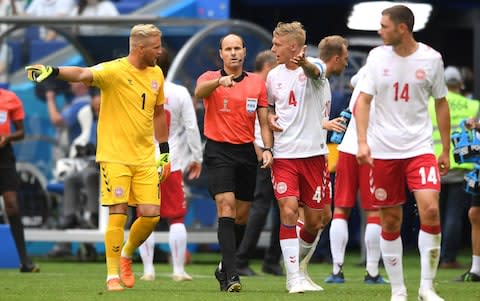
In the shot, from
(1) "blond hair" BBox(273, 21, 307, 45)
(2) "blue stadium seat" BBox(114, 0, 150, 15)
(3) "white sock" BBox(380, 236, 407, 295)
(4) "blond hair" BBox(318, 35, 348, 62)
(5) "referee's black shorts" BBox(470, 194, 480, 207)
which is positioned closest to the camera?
(3) "white sock" BBox(380, 236, 407, 295)

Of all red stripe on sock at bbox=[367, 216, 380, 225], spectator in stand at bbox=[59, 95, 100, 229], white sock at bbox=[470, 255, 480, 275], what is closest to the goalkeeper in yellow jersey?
red stripe on sock at bbox=[367, 216, 380, 225]

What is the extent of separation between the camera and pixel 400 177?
33.5 ft

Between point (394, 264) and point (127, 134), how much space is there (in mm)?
2802

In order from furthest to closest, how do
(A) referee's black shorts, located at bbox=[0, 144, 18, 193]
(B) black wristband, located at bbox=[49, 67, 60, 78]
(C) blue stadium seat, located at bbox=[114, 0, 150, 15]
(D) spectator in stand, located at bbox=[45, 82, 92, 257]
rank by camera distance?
(C) blue stadium seat, located at bbox=[114, 0, 150, 15], (D) spectator in stand, located at bbox=[45, 82, 92, 257], (A) referee's black shorts, located at bbox=[0, 144, 18, 193], (B) black wristband, located at bbox=[49, 67, 60, 78]

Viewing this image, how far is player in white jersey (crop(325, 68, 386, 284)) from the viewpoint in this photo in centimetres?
1341

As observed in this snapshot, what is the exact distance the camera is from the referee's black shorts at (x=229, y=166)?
38.5ft

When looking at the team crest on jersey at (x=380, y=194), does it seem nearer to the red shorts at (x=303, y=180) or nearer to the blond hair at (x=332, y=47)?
the red shorts at (x=303, y=180)

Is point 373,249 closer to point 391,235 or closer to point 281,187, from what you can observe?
point 281,187

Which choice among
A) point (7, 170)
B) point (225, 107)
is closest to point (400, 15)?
point (225, 107)

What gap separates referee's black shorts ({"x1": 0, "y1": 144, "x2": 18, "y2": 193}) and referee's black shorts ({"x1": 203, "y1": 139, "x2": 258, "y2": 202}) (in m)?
4.15

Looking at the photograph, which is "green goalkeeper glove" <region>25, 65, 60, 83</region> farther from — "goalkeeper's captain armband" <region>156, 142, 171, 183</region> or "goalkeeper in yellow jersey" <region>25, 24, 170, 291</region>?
"goalkeeper's captain armband" <region>156, 142, 171, 183</region>

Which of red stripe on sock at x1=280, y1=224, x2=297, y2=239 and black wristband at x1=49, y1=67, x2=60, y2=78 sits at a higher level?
black wristband at x1=49, y1=67, x2=60, y2=78

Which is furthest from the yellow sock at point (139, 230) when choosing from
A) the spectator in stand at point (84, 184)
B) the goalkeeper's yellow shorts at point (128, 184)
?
the spectator in stand at point (84, 184)

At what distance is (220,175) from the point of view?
11.7 m
